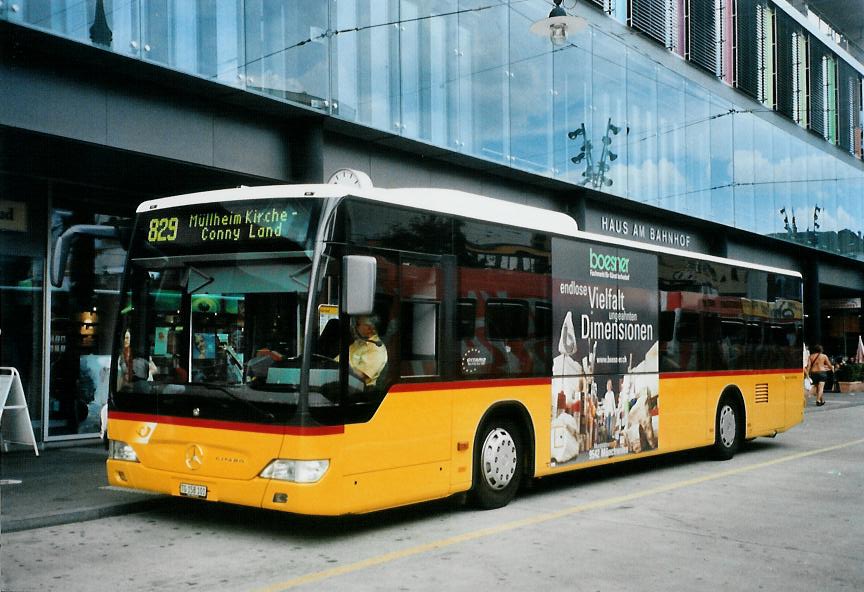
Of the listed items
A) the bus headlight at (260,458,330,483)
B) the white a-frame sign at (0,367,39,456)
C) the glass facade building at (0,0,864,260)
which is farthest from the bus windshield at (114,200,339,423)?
the white a-frame sign at (0,367,39,456)

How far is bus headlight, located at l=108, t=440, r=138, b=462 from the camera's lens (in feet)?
26.9

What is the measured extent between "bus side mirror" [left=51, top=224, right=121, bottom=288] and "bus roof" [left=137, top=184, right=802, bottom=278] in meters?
5.27

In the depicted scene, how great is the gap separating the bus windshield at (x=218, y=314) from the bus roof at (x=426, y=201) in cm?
10

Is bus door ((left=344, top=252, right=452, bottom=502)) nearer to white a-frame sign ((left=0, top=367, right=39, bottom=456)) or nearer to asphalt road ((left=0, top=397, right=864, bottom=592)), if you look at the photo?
asphalt road ((left=0, top=397, right=864, bottom=592))

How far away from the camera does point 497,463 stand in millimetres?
9250

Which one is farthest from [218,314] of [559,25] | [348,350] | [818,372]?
[818,372]

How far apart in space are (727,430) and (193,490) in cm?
885

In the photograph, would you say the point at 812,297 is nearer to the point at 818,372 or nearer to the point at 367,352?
the point at 818,372

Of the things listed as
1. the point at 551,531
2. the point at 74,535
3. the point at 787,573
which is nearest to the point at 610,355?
the point at 551,531

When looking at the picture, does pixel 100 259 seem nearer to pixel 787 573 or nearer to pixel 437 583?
pixel 437 583

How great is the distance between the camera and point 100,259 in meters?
14.5

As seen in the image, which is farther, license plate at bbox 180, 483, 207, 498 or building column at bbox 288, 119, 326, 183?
building column at bbox 288, 119, 326, 183

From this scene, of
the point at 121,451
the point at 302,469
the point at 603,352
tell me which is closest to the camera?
the point at 302,469

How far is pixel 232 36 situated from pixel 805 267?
28536 millimetres
